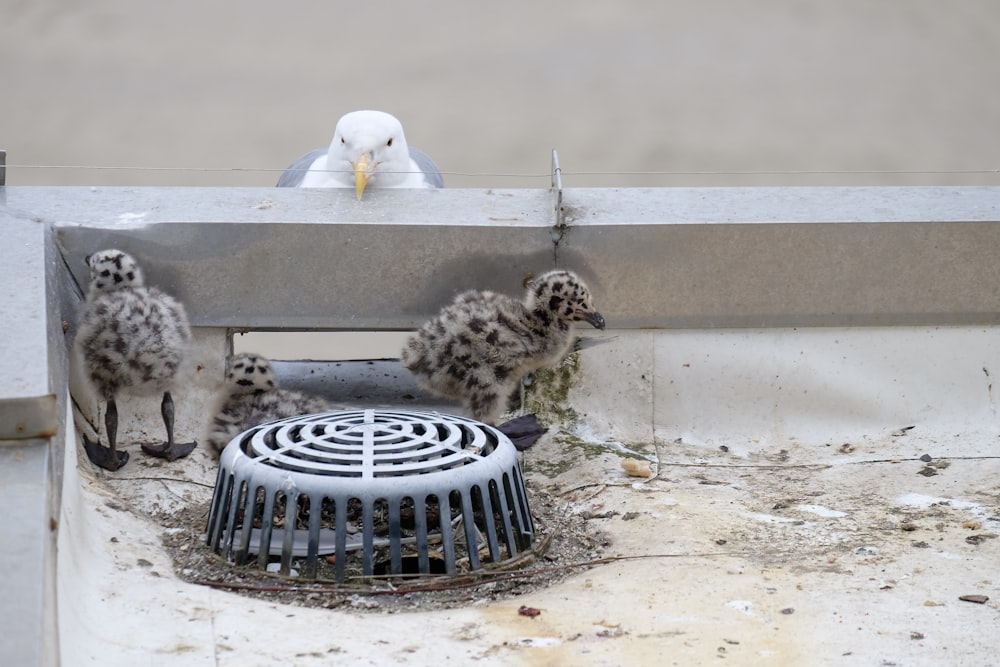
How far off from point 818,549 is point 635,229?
4.48 feet

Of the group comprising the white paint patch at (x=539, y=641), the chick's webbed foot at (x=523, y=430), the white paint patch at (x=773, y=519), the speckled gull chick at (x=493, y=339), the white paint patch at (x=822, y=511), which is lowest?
the white paint patch at (x=539, y=641)

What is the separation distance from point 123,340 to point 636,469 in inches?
65.3

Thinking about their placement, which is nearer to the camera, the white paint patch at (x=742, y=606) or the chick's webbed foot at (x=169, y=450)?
the white paint patch at (x=742, y=606)

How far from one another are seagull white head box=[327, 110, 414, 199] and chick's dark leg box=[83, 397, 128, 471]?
1401mm

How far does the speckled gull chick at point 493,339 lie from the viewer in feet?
13.1

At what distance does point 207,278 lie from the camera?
410 centimetres

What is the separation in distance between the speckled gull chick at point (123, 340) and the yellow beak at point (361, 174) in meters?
0.91

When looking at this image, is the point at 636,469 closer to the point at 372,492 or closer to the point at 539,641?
the point at 372,492

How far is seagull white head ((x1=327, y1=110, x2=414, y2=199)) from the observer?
16.4 feet

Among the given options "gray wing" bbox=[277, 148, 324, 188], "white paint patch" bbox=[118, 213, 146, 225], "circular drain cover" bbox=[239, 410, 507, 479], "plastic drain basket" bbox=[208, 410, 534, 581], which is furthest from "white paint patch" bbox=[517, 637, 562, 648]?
"gray wing" bbox=[277, 148, 324, 188]

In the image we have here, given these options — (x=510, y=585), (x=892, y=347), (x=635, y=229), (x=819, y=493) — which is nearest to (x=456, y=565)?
(x=510, y=585)

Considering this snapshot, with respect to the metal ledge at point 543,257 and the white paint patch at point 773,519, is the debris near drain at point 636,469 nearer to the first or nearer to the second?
the white paint patch at point 773,519

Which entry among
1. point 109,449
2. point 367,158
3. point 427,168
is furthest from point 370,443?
point 427,168

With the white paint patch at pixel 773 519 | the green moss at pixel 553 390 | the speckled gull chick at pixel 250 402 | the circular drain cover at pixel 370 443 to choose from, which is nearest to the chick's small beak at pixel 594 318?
the green moss at pixel 553 390
